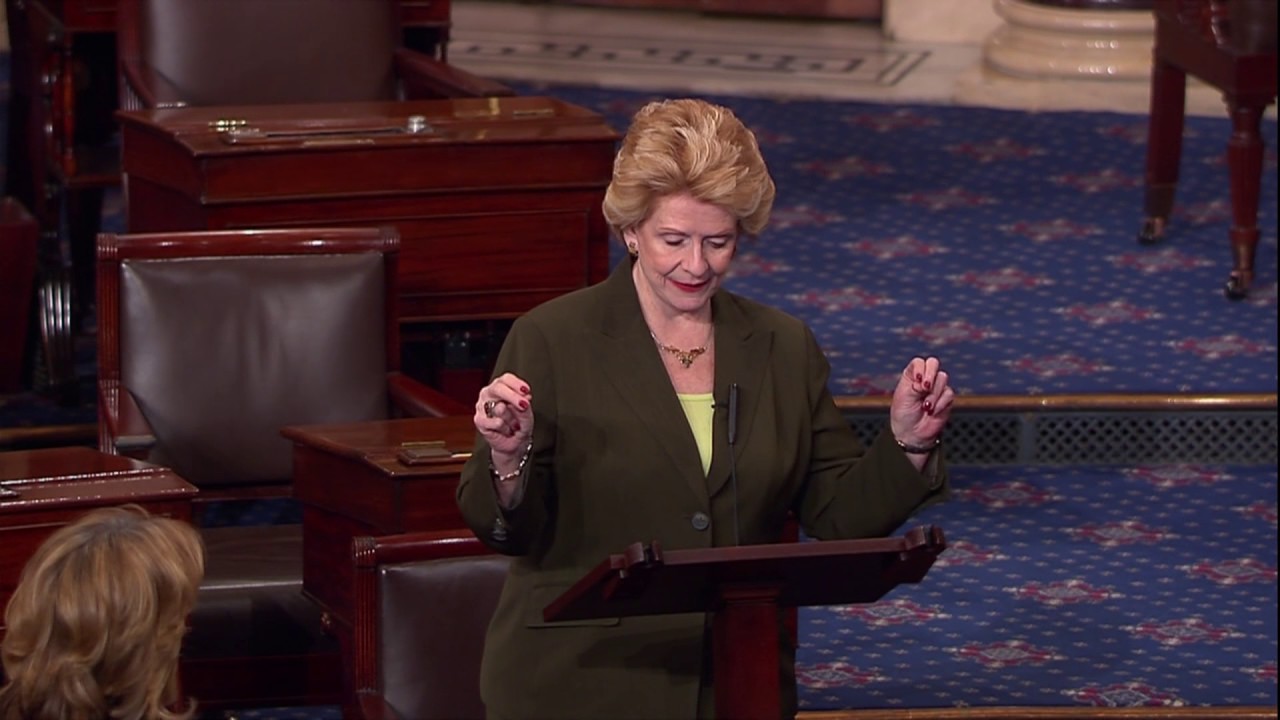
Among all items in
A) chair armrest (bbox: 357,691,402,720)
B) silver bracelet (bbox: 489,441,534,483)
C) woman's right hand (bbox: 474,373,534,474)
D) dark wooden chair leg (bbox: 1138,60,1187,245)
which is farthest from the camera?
dark wooden chair leg (bbox: 1138,60,1187,245)

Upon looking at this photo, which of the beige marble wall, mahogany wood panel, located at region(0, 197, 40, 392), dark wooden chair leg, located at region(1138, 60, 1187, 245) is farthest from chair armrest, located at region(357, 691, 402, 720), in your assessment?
the beige marble wall

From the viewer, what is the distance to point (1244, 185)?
6.28 meters

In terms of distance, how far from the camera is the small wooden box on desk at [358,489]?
374 cm

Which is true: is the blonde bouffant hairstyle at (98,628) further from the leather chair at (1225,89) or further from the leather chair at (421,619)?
the leather chair at (1225,89)

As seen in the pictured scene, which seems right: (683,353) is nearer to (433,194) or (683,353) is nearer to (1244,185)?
(433,194)

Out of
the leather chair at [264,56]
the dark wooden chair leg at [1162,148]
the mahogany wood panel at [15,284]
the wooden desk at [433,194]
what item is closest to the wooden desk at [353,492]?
the wooden desk at [433,194]

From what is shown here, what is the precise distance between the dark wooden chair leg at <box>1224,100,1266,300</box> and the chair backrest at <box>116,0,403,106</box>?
2.36 m

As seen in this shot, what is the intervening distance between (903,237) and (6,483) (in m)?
3.79

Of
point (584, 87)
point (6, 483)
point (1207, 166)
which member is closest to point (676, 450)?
point (6, 483)

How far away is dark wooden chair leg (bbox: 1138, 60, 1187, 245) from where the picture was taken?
22.2ft

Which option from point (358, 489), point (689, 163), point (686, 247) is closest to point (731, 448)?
point (686, 247)

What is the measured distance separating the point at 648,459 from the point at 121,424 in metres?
1.62

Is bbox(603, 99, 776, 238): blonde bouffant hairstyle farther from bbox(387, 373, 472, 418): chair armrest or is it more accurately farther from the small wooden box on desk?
bbox(387, 373, 472, 418): chair armrest

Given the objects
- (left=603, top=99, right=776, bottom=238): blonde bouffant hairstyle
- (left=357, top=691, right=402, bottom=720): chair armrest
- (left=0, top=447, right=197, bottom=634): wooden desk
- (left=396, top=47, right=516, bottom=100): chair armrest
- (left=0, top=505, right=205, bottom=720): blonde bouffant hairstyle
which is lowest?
→ (left=357, top=691, right=402, bottom=720): chair armrest
